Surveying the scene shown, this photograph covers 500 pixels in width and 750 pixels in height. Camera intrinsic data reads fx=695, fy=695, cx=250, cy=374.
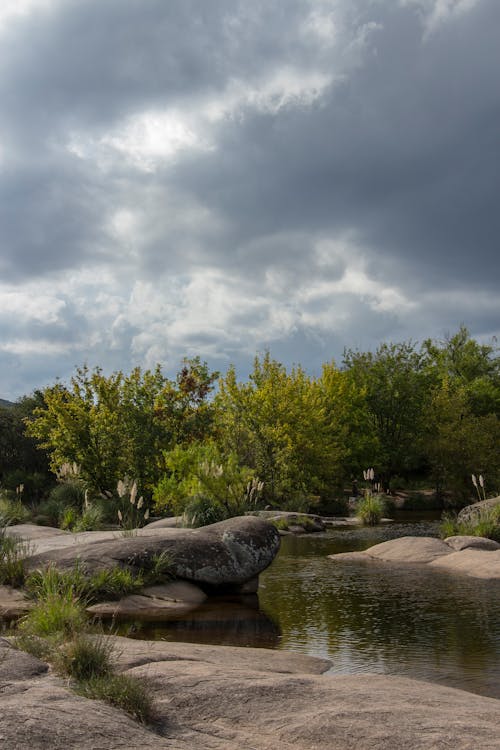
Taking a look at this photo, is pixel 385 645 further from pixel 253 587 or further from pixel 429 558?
pixel 429 558

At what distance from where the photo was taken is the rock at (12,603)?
35.0 feet

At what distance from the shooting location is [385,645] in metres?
9.23

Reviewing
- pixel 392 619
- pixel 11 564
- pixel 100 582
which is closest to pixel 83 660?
pixel 100 582

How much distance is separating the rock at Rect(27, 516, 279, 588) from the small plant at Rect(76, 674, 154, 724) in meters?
6.25

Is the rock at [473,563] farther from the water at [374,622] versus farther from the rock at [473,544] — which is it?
the rock at [473,544]

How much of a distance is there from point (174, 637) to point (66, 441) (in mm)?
26043

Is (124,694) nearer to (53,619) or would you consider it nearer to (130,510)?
(53,619)

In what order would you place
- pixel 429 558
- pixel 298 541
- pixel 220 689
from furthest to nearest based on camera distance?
pixel 298 541 → pixel 429 558 → pixel 220 689

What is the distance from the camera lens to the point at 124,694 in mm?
5383

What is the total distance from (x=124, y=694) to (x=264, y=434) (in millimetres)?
34677

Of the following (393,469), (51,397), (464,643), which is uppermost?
(51,397)

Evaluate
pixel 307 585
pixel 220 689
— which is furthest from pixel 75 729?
pixel 307 585

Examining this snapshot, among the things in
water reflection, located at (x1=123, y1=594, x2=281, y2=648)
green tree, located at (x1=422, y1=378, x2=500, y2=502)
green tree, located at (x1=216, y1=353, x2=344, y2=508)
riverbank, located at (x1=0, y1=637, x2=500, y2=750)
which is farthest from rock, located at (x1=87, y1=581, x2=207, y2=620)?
green tree, located at (x1=422, y1=378, x2=500, y2=502)

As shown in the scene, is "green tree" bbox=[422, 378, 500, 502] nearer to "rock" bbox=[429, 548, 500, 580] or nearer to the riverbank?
"rock" bbox=[429, 548, 500, 580]
